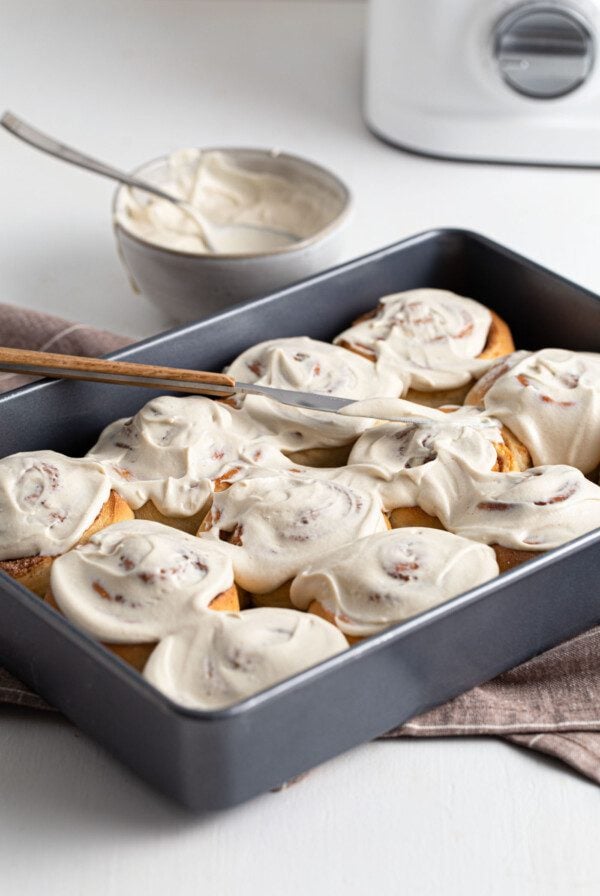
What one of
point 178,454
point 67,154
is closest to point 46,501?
point 178,454

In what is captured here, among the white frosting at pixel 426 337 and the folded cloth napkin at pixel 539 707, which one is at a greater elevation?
the white frosting at pixel 426 337

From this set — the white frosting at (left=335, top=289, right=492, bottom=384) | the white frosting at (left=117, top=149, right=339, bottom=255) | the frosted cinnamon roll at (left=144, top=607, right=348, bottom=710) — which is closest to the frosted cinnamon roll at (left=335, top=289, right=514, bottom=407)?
the white frosting at (left=335, top=289, right=492, bottom=384)

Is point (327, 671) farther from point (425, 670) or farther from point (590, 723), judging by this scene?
point (590, 723)

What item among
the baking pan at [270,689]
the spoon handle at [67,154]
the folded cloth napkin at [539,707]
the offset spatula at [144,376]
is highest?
the spoon handle at [67,154]

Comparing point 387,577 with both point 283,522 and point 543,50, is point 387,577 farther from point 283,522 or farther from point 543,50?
point 543,50

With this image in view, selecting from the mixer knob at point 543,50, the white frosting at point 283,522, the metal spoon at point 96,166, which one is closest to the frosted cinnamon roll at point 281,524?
the white frosting at point 283,522

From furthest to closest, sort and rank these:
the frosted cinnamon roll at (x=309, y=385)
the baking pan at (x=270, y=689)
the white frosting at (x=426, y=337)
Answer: the white frosting at (x=426, y=337) < the frosted cinnamon roll at (x=309, y=385) < the baking pan at (x=270, y=689)

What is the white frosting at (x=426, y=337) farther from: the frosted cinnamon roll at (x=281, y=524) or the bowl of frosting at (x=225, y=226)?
the frosted cinnamon roll at (x=281, y=524)
